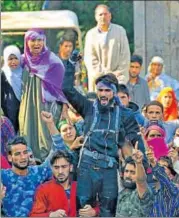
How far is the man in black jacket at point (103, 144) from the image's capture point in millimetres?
13422

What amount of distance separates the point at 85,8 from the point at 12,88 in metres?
15.7

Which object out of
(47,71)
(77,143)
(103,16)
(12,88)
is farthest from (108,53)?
(77,143)

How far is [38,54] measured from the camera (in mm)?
15430

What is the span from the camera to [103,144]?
44.1 ft

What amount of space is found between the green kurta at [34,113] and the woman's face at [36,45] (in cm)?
31

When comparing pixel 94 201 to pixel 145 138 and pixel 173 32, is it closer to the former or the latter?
pixel 145 138

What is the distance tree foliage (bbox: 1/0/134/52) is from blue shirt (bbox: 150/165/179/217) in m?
15.1

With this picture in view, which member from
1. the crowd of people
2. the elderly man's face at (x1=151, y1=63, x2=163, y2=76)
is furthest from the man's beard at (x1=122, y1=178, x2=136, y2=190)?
the elderly man's face at (x1=151, y1=63, x2=163, y2=76)

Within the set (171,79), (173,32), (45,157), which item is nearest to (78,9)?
(173,32)

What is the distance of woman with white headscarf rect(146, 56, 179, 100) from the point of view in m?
16.9

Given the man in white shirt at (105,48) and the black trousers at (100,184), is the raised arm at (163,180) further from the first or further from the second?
the man in white shirt at (105,48)

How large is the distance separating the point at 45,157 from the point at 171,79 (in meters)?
2.79

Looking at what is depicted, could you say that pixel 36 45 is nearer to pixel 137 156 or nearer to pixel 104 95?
pixel 104 95

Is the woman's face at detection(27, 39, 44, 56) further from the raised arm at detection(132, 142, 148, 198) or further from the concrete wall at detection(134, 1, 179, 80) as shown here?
the concrete wall at detection(134, 1, 179, 80)
